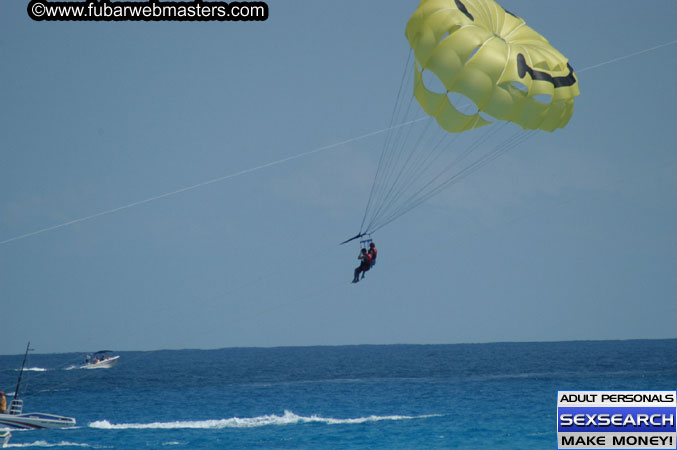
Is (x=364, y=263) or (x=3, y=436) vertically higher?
(x=364, y=263)

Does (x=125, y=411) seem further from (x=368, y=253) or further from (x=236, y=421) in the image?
(x=368, y=253)

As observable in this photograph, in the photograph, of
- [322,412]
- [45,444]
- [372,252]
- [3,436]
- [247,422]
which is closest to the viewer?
[372,252]

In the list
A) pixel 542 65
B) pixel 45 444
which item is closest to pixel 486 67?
pixel 542 65

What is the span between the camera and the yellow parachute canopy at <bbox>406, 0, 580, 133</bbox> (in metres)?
17.7

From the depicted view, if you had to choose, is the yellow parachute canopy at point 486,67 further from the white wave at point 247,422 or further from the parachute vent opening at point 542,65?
the white wave at point 247,422

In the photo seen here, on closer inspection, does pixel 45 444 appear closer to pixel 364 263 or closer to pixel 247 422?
pixel 247 422

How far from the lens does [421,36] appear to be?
60.5ft

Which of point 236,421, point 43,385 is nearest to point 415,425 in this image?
point 236,421

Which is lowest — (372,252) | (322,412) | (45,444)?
(45,444)

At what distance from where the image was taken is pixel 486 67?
17625mm

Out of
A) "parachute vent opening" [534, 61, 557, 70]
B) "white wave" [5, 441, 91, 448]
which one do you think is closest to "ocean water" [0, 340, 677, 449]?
"white wave" [5, 441, 91, 448]

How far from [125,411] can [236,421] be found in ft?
26.8

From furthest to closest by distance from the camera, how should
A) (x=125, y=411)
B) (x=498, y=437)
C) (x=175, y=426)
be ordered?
1. (x=125, y=411)
2. (x=175, y=426)
3. (x=498, y=437)

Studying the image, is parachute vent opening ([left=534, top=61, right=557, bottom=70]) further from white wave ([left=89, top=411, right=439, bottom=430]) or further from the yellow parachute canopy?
white wave ([left=89, top=411, right=439, bottom=430])
